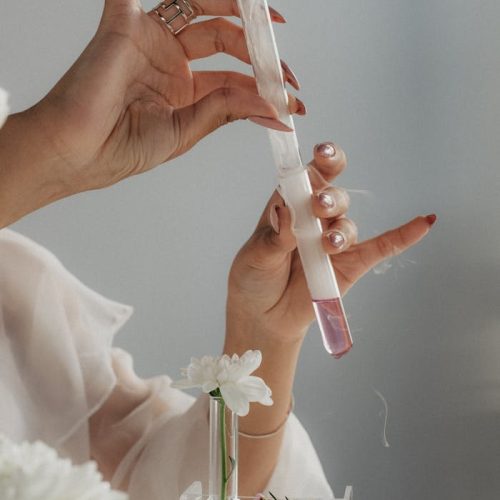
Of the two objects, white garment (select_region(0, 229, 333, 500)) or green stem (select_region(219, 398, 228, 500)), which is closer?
green stem (select_region(219, 398, 228, 500))

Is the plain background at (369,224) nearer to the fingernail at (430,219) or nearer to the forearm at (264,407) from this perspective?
the forearm at (264,407)

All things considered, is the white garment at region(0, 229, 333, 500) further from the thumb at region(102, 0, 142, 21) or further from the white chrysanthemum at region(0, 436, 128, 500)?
the white chrysanthemum at region(0, 436, 128, 500)

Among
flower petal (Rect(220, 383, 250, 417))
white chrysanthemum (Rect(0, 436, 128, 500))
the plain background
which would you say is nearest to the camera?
white chrysanthemum (Rect(0, 436, 128, 500))

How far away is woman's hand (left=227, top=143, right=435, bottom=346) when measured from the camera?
618 mm

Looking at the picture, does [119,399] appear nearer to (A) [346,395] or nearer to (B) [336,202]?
(A) [346,395]

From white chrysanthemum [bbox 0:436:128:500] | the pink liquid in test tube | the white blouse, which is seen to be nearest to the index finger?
the pink liquid in test tube

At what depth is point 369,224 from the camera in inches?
33.9

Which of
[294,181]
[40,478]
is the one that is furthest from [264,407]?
[40,478]

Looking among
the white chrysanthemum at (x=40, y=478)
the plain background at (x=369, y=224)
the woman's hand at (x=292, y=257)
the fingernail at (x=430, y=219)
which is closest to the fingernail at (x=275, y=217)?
the woman's hand at (x=292, y=257)

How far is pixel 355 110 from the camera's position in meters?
0.86

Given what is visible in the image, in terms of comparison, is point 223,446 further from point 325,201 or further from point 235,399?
point 325,201

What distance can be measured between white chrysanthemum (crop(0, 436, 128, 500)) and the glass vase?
416mm

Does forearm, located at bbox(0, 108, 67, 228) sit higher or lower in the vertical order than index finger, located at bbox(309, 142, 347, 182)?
higher

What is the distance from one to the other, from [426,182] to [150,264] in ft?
1.00
